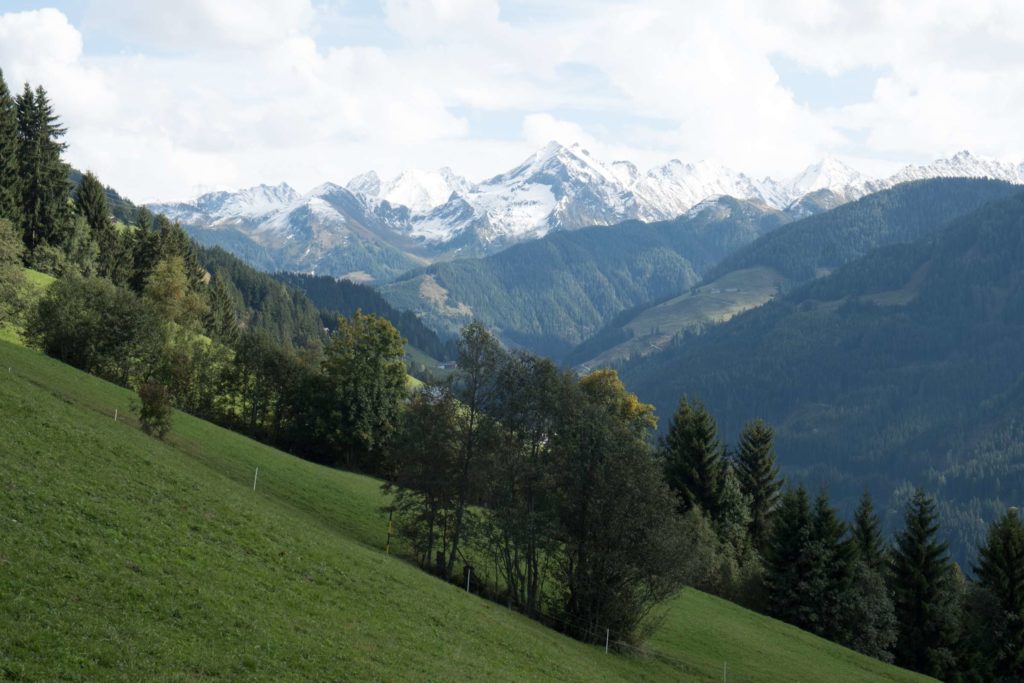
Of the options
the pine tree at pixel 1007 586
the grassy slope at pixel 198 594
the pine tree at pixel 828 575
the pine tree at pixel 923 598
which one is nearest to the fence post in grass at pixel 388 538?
the grassy slope at pixel 198 594

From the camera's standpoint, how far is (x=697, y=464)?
101312 millimetres

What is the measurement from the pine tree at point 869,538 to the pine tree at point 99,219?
318ft

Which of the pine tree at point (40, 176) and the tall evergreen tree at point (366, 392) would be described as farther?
the pine tree at point (40, 176)

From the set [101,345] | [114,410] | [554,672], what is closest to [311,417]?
[101,345]

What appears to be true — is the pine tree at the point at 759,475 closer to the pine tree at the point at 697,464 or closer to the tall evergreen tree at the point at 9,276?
the pine tree at the point at 697,464

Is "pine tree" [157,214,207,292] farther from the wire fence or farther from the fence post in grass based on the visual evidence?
the wire fence

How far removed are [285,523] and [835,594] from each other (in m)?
55.5

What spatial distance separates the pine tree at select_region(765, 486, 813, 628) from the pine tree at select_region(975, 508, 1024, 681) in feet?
47.3

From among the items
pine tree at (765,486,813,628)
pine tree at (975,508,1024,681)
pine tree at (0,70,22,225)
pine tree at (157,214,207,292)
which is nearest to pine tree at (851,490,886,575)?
pine tree at (765,486,813,628)

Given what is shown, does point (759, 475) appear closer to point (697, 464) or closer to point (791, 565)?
point (697, 464)

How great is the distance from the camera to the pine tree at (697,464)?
10031 centimetres

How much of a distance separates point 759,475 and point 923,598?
2978cm

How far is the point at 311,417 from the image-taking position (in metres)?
96.7

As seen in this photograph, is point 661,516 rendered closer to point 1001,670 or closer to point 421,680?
point 421,680
